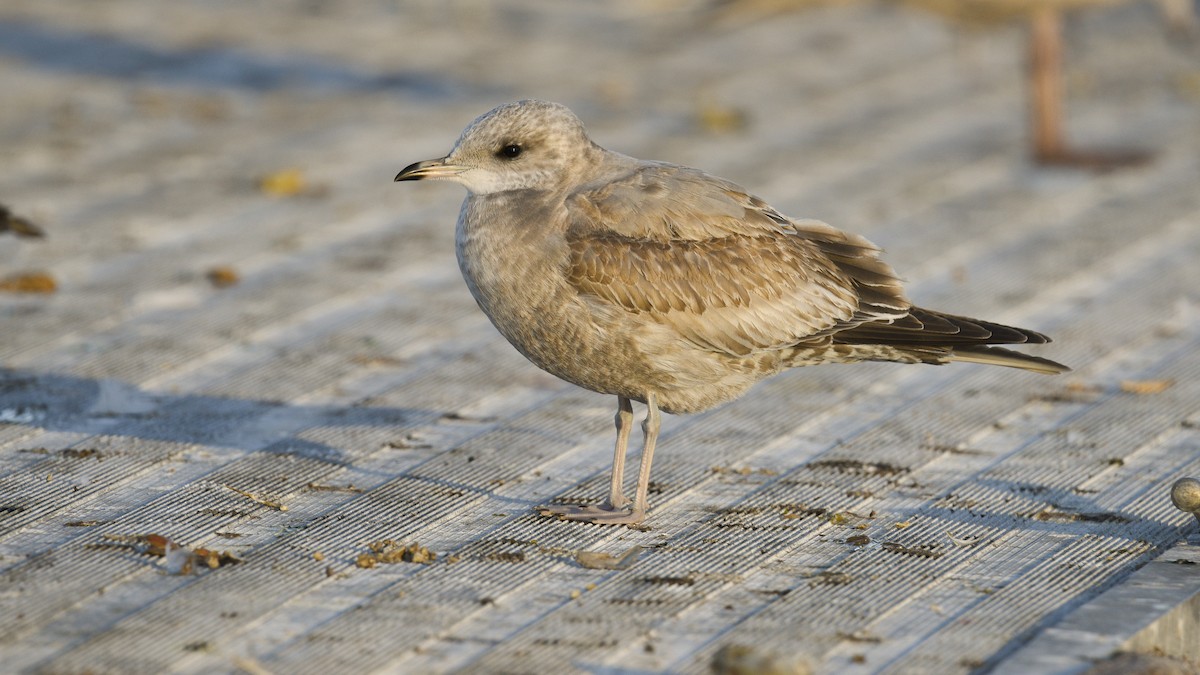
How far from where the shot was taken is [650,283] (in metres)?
5.32

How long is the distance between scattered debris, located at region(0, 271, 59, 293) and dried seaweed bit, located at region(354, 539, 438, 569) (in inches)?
137

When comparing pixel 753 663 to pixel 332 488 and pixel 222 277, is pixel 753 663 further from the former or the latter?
pixel 222 277

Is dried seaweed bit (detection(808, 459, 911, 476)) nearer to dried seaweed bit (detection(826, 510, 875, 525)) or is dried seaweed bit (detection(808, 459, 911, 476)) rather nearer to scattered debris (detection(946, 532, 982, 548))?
dried seaweed bit (detection(826, 510, 875, 525))

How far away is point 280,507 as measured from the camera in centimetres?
533

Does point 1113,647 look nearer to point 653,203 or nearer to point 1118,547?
point 1118,547

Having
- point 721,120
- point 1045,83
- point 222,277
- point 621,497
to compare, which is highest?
point 1045,83

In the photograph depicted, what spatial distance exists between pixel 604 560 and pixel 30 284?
397cm

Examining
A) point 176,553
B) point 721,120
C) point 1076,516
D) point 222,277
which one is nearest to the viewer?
point 176,553

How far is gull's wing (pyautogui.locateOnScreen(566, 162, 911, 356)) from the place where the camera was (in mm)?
5309

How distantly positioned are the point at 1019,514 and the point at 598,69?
304 inches

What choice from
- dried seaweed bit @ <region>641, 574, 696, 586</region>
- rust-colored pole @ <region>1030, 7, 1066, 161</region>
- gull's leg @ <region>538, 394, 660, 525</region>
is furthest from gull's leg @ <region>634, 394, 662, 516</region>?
rust-colored pole @ <region>1030, 7, 1066, 161</region>

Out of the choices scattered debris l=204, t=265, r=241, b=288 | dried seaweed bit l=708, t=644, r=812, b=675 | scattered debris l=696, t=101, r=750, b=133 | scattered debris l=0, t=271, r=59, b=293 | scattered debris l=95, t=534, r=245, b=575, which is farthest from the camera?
scattered debris l=696, t=101, r=750, b=133

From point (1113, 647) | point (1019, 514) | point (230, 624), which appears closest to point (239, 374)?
point (230, 624)

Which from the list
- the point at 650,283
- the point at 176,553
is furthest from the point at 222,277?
the point at 176,553
